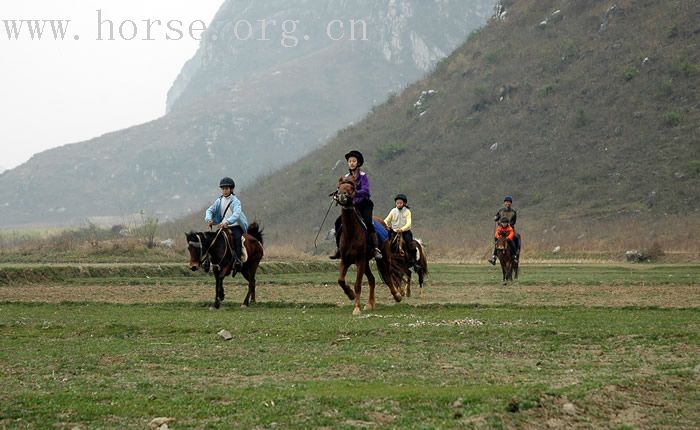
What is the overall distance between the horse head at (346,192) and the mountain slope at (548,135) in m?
39.7

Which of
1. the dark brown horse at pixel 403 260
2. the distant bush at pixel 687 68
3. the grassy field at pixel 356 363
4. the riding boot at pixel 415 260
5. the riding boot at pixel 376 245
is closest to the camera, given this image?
the grassy field at pixel 356 363

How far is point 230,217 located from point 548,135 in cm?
6234

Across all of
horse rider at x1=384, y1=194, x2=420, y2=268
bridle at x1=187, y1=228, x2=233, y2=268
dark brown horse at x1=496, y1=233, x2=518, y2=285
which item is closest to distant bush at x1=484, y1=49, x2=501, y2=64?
dark brown horse at x1=496, y1=233, x2=518, y2=285

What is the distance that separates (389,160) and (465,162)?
9265 millimetres

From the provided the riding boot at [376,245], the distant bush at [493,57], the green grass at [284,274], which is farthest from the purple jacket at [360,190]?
the distant bush at [493,57]

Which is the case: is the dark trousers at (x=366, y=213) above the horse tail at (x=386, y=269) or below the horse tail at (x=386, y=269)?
above

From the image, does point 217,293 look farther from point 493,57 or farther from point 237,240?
point 493,57

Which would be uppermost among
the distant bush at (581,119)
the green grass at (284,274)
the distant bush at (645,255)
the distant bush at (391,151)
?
the distant bush at (581,119)

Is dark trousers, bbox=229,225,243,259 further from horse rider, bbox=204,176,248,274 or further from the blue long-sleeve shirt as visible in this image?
the blue long-sleeve shirt

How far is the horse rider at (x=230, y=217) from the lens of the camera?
881 inches

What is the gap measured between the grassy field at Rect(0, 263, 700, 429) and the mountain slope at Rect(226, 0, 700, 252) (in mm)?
39437

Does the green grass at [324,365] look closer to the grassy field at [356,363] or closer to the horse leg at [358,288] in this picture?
the grassy field at [356,363]

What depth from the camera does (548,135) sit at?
8150cm

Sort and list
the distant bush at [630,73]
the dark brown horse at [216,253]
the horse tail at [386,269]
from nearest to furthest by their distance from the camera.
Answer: the horse tail at [386,269] < the dark brown horse at [216,253] < the distant bush at [630,73]
